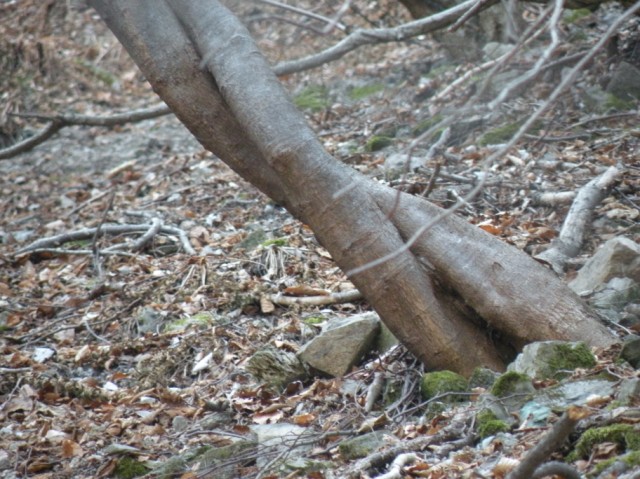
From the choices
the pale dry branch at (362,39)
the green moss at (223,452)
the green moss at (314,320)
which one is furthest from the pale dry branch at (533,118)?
the pale dry branch at (362,39)

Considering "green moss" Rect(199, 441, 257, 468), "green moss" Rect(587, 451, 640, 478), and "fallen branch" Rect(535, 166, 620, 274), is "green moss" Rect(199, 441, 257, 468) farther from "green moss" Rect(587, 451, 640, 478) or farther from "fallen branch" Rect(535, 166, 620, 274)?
"fallen branch" Rect(535, 166, 620, 274)

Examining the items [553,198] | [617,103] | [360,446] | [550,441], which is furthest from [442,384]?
[617,103]

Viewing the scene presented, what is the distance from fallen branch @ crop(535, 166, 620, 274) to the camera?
17.7 ft

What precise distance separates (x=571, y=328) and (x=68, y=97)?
10398mm

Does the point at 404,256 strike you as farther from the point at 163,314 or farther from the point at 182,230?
the point at 182,230

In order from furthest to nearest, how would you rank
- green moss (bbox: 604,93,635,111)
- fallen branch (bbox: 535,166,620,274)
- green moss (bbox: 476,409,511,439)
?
green moss (bbox: 604,93,635,111)
fallen branch (bbox: 535,166,620,274)
green moss (bbox: 476,409,511,439)

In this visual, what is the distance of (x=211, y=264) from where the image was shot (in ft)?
22.1

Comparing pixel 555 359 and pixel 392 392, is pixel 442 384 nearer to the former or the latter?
pixel 392 392

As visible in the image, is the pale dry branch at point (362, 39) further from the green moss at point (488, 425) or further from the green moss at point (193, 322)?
the green moss at point (488, 425)

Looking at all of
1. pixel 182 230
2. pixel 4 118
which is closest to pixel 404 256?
pixel 182 230

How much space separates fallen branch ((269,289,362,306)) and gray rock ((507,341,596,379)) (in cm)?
184

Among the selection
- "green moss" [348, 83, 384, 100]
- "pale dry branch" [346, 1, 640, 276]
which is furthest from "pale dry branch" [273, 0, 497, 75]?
"green moss" [348, 83, 384, 100]

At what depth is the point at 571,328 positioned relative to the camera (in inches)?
162

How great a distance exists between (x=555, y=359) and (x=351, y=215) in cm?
115
